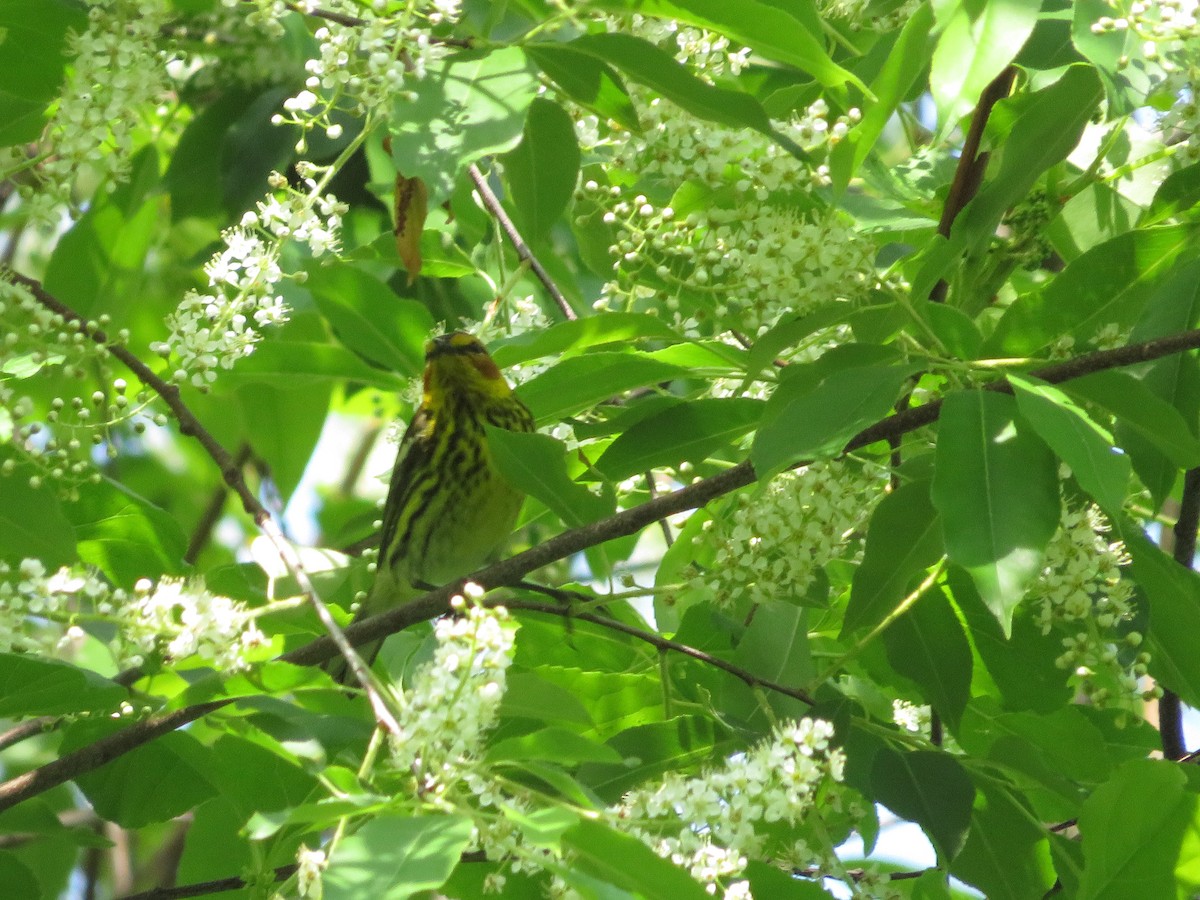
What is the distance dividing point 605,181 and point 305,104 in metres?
1.06

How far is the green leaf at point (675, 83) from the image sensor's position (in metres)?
2.21

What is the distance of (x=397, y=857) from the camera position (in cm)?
154

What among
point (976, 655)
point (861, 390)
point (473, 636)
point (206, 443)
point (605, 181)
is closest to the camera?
point (473, 636)

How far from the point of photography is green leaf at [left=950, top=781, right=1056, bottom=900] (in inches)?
102

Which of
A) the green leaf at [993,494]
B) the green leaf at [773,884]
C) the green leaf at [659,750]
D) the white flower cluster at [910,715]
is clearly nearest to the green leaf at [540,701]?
the green leaf at [773,884]

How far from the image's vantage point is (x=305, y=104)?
241cm

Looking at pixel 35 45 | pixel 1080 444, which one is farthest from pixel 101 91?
pixel 1080 444

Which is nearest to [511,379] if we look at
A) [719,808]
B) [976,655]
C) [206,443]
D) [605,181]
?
[605,181]

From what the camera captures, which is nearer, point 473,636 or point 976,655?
point 473,636

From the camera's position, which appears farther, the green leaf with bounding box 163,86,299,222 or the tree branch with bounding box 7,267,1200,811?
the green leaf with bounding box 163,86,299,222

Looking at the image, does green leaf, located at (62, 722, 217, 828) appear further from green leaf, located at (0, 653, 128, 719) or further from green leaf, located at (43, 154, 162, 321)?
green leaf, located at (43, 154, 162, 321)

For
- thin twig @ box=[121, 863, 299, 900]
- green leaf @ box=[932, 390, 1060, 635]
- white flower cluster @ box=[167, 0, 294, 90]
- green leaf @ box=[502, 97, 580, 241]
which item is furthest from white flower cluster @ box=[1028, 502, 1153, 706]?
white flower cluster @ box=[167, 0, 294, 90]

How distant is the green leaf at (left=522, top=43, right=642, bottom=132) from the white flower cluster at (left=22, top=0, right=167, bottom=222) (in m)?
0.86

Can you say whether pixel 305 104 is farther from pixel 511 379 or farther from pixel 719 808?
pixel 719 808
